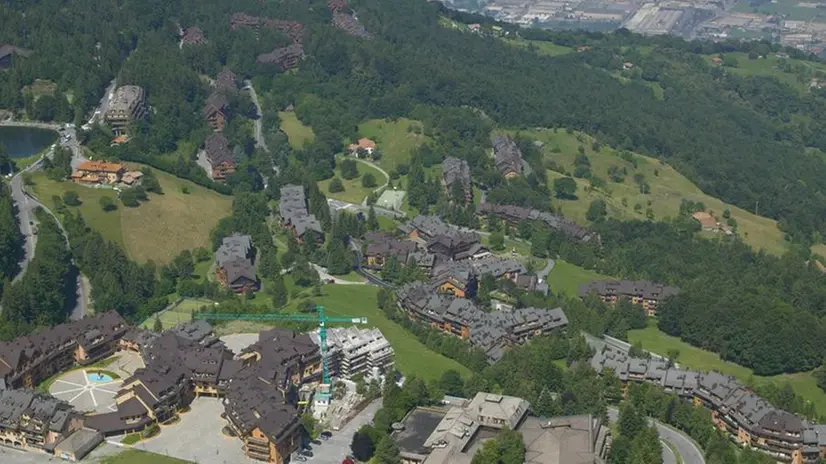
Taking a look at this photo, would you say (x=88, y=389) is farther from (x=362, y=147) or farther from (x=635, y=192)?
(x=635, y=192)

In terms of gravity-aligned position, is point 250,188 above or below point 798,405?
below

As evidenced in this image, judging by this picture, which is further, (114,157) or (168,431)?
(114,157)

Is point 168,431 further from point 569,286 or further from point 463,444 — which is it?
point 569,286

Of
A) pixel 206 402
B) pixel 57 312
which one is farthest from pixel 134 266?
pixel 206 402

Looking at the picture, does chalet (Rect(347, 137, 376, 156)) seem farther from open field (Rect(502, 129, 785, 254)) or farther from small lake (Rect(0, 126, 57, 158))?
small lake (Rect(0, 126, 57, 158))

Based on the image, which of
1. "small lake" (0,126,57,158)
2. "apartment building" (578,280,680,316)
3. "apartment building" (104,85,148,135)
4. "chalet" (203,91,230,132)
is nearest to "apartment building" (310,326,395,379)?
"apartment building" (578,280,680,316)
